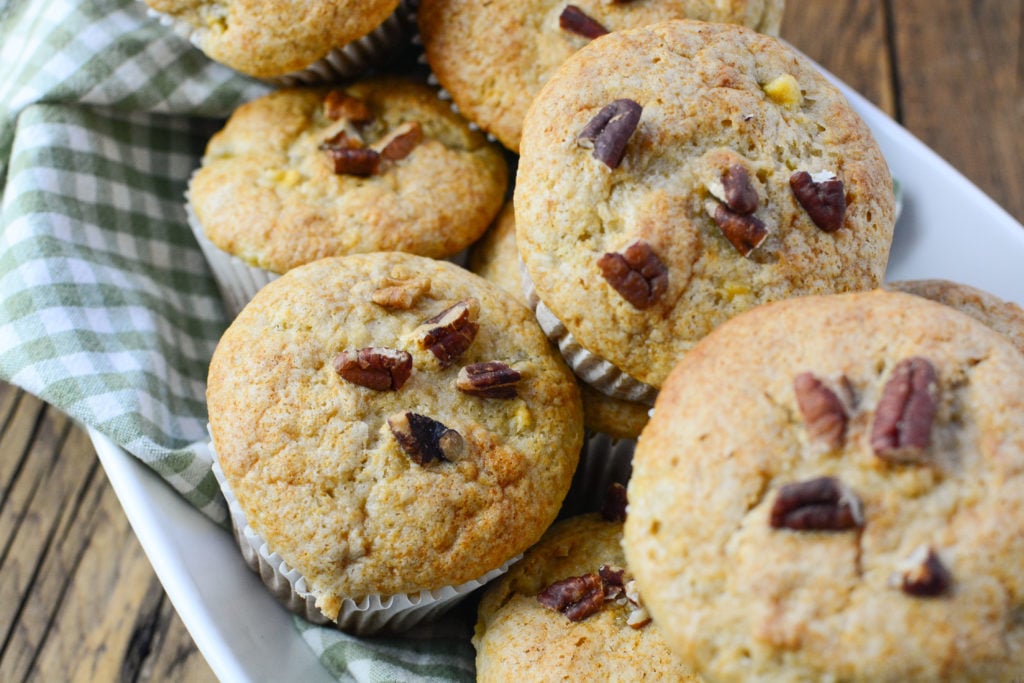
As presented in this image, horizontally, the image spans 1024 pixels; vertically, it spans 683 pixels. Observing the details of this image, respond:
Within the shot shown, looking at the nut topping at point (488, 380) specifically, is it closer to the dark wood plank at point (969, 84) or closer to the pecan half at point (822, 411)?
the pecan half at point (822, 411)

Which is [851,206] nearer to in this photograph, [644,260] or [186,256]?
[644,260]

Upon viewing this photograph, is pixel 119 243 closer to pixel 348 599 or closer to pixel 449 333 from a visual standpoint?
pixel 449 333

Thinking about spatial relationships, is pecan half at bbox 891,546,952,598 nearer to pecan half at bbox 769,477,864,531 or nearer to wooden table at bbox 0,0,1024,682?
pecan half at bbox 769,477,864,531

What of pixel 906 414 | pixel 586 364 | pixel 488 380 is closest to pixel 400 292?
pixel 488 380

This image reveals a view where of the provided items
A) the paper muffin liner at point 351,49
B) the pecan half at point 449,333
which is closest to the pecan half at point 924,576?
the pecan half at point 449,333

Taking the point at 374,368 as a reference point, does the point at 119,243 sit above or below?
below

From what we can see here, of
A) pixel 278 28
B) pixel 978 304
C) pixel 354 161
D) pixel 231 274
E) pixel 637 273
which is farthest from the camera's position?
pixel 231 274
